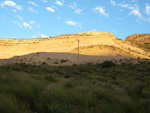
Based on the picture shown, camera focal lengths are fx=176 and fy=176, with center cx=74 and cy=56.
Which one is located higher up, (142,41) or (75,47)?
(142,41)

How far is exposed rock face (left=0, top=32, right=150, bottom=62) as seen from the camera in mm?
43469

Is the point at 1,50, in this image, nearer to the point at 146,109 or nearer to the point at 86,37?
the point at 86,37

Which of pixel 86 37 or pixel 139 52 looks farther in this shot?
pixel 86 37

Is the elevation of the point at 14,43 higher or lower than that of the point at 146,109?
higher

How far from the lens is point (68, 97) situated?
5352mm

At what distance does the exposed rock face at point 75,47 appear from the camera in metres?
43.5

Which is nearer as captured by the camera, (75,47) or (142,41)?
(75,47)

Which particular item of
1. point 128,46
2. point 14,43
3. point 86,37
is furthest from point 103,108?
point 14,43

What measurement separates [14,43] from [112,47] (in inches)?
1354

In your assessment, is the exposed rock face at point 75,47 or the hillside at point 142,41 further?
the hillside at point 142,41

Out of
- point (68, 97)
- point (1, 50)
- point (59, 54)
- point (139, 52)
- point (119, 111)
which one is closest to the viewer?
point (119, 111)

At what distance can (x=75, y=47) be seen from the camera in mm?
51250

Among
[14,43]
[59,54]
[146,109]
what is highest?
[14,43]

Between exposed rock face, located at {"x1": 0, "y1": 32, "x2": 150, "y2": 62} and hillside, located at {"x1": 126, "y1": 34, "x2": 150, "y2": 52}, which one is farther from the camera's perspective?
hillside, located at {"x1": 126, "y1": 34, "x2": 150, "y2": 52}
